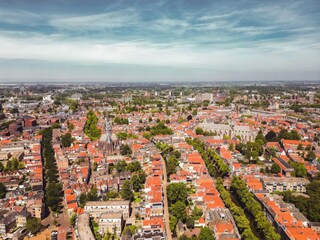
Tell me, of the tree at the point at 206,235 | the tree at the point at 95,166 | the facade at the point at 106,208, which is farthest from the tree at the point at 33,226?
Answer: the tree at the point at 206,235

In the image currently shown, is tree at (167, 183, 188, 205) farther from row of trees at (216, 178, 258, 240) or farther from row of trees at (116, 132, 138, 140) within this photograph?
row of trees at (116, 132, 138, 140)

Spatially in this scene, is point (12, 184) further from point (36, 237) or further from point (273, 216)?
point (273, 216)

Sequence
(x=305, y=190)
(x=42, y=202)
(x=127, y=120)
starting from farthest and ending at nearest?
(x=127, y=120) → (x=305, y=190) → (x=42, y=202)

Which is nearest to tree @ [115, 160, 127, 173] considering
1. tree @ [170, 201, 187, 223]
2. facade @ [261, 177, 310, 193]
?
tree @ [170, 201, 187, 223]

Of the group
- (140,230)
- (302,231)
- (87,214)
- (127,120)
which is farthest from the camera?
(127,120)

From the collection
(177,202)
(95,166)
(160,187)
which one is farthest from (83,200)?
(95,166)

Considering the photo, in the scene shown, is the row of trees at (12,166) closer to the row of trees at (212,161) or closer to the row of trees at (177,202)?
the row of trees at (177,202)

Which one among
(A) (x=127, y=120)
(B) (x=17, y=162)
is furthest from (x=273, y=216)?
(A) (x=127, y=120)

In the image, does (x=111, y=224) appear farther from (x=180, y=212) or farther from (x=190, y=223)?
(x=190, y=223)
